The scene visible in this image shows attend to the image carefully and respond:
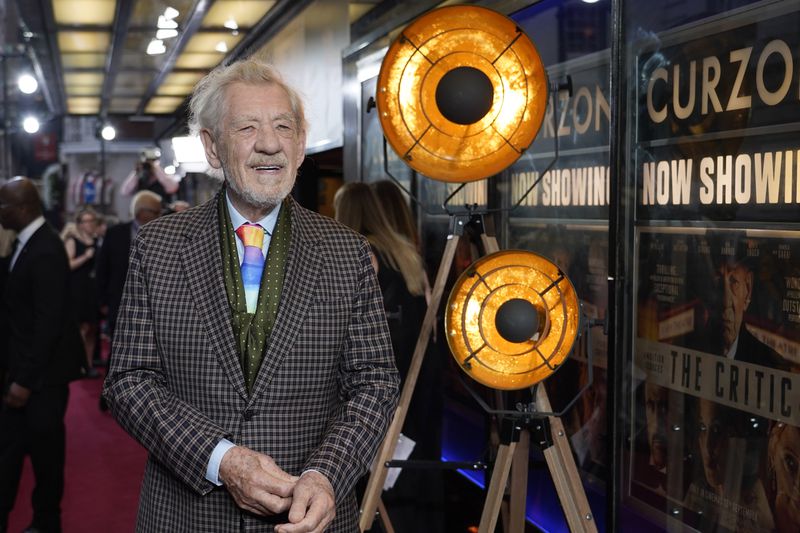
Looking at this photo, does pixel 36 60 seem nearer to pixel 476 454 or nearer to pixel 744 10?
pixel 476 454

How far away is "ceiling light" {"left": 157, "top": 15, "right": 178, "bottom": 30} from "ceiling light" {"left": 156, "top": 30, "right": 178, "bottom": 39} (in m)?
0.14

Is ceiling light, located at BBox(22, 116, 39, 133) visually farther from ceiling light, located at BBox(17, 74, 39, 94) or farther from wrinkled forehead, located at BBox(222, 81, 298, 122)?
wrinkled forehead, located at BBox(222, 81, 298, 122)

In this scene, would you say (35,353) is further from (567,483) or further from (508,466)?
(567,483)

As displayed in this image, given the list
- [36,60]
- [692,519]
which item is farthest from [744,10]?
[36,60]

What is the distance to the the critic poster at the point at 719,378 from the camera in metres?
2.16

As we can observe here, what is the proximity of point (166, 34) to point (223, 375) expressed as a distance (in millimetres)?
7404

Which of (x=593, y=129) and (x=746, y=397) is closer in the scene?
(x=746, y=397)

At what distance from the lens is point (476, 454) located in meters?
4.29

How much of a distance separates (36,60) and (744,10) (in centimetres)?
968

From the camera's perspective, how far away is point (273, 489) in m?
1.52

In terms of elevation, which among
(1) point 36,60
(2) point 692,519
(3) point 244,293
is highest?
(1) point 36,60

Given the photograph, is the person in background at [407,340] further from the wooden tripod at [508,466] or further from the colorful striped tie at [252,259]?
the colorful striped tie at [252,259]

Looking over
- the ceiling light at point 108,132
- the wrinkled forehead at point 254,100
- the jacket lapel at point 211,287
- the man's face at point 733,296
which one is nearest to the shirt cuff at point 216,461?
the jacket lapel at point 211,287

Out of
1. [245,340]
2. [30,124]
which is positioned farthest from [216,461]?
[30,124]
